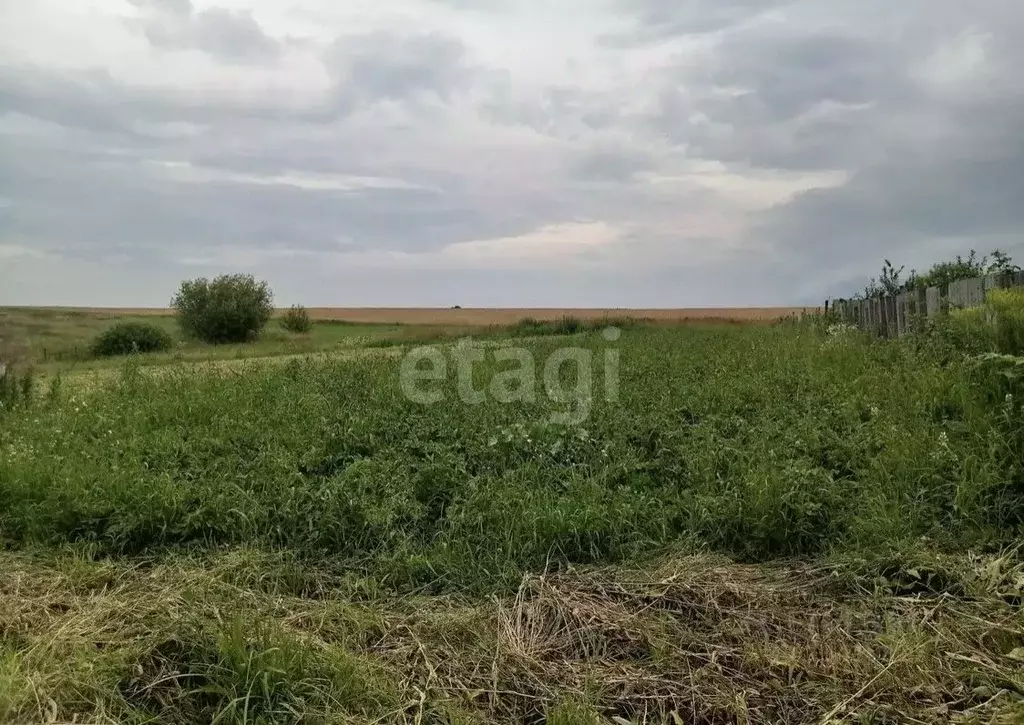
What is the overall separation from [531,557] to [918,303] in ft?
22.2

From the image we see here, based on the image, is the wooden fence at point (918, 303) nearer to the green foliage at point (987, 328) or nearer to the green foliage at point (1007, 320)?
the green foliage at point (987, 328)

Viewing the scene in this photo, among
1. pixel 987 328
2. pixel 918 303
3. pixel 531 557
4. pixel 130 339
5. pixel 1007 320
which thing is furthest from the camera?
pixel 130 339

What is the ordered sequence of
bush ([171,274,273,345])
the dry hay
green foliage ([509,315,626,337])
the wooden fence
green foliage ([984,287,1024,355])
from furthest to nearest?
bush ([171,274,273,345])
green foliage ([509,315,626,337])
the wooden fence
green foliage ([984,287,1024,355])
the dry hay

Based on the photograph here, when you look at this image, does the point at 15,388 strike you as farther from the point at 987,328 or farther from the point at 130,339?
the point at 130,339

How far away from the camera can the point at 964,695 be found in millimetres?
2699

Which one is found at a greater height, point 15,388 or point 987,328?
point 987,328

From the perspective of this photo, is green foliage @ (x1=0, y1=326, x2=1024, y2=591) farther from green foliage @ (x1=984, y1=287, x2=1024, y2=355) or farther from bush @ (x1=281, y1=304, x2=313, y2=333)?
bush @ (x1=281, y1=304, x2=313, y2=333)

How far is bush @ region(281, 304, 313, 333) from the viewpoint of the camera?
2233 centimetres

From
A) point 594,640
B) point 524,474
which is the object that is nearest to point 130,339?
point 524,474

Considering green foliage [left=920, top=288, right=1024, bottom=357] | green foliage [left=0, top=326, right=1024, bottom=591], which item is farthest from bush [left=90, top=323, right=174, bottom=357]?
green foliage [left=920, top=288, right=1024, bottom=357]

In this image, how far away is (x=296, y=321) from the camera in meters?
22.4

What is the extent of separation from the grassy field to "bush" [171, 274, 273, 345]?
63.6 feet

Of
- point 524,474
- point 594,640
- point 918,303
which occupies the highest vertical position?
point 918,303

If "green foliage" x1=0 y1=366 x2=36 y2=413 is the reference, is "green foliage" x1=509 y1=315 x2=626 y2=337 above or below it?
above
